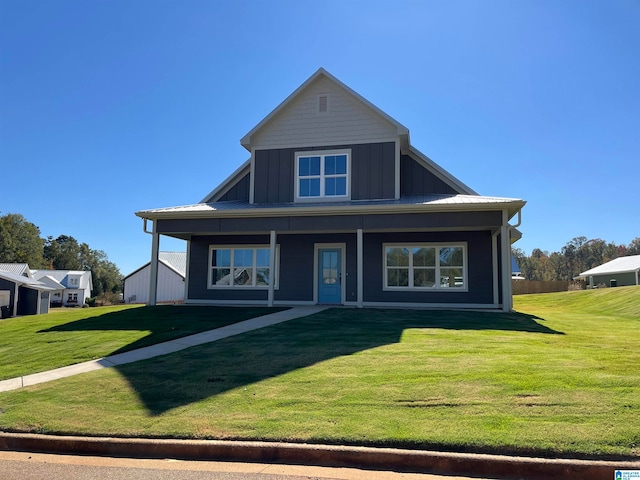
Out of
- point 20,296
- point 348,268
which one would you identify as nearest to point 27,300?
point 20,296

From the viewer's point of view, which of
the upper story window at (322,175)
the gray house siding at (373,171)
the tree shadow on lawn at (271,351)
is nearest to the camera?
the tree shadow on lawn at (271,351)

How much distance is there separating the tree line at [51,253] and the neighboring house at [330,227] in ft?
229

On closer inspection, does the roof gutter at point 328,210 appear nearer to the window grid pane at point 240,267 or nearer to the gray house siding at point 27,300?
the window grid pane at point 240,267

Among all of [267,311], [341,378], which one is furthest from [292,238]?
[341,378]

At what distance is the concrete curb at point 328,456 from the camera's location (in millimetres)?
3924

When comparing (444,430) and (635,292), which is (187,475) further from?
(635,292)

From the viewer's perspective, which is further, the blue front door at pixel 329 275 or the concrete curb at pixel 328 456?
the blue front door at pixel 329 275

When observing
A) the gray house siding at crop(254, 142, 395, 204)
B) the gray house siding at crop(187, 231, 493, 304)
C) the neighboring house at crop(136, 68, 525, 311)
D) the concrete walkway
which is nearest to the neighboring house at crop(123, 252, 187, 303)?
the gray house siding at crop(187, 231, 493, 304)

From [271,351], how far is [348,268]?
9.31 metres

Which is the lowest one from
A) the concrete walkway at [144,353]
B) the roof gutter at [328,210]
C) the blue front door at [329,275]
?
the concrete walkway at [144,353]

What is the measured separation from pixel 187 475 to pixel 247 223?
12377mm

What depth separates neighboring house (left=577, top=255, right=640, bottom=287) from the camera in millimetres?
42822

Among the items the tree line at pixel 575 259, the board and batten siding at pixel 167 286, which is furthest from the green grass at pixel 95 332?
the tree line at pixel 575 259

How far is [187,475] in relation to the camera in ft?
14.0
